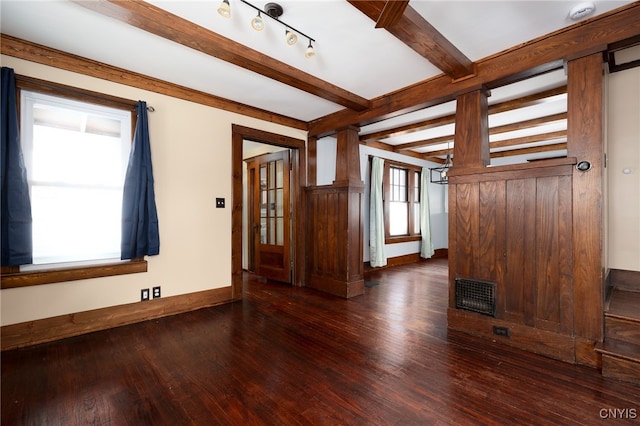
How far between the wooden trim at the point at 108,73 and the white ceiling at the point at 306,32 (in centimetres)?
8

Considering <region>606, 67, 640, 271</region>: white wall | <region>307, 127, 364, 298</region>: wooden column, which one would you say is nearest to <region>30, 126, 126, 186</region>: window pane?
<region>307, 127, 364, 298</region>: wooden column

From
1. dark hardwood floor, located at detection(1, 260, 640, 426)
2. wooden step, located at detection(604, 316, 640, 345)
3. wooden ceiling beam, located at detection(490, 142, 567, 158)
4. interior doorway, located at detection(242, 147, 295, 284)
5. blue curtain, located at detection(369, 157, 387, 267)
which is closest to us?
dark hardwood floor, located at detection(1, 260, 640, 426)

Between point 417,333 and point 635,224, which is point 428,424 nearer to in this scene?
point 417,333

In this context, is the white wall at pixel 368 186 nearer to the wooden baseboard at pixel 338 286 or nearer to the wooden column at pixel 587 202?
the wooden baseboard at pixel 338 286

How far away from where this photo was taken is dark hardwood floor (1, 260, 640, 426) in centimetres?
165

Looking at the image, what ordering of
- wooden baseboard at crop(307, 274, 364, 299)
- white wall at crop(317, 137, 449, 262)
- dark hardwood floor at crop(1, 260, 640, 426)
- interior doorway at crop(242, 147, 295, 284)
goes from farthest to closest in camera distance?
white wall at crop(317, 137, 449, 262), interior doorway at crop(242, 147, 295, 284), wooden baseboard at crop(307, 274, 364, 299), dark hardwood floor at crop(1, 260, 640, 426)

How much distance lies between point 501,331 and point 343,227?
223 cm

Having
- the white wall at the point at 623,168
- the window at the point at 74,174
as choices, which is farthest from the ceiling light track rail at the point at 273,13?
the white wall at the point at 623,168

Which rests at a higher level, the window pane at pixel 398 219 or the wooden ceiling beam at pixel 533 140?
the wooden ceiling beam at pixel 533 140

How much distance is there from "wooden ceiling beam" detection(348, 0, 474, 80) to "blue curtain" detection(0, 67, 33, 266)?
293 cm

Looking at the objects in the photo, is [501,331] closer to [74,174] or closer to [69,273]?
[69,273]

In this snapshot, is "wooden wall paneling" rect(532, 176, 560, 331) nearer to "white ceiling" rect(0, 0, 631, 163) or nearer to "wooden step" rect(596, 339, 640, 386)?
"wooden step" rect(596, 339, 640, 386)

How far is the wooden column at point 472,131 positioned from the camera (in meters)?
2.81

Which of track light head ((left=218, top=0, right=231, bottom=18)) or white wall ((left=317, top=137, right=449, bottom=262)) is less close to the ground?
track light head ((left=218, top=0, right=231, bottom=18))
